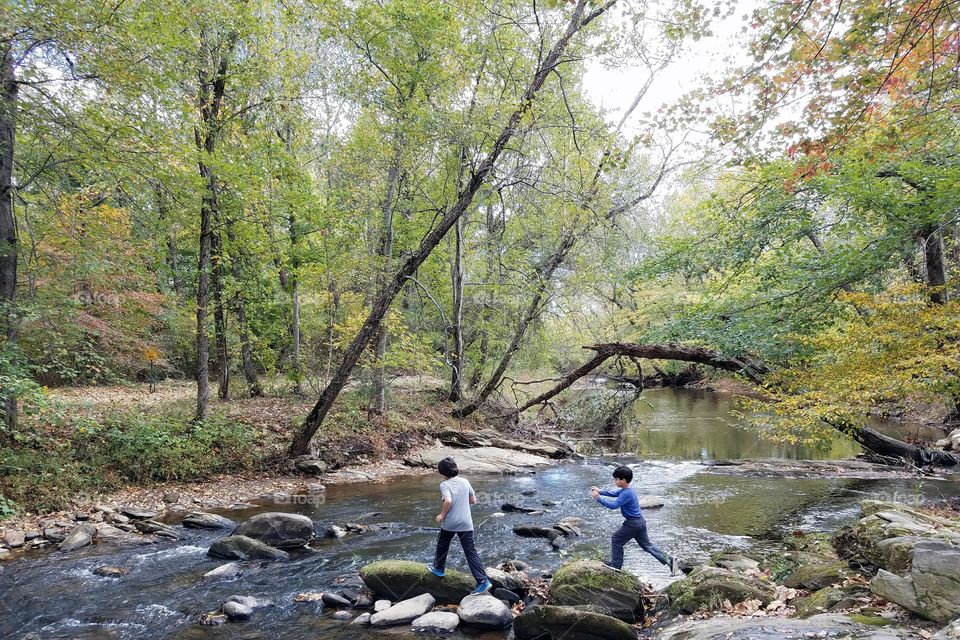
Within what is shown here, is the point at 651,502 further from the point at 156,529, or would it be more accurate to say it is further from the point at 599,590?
the point at 156,529

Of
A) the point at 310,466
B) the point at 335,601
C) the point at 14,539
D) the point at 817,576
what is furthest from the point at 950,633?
the point at 310,466

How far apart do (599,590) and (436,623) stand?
183cm

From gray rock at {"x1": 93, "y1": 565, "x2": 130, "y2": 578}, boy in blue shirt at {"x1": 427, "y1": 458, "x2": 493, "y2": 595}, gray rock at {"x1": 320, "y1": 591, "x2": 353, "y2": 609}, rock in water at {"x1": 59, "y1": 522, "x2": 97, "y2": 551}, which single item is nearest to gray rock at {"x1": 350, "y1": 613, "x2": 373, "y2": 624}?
gray rock at {"x1": 320, "y1": 591, "x2": 353, "y2": 609}

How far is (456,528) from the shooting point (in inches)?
245

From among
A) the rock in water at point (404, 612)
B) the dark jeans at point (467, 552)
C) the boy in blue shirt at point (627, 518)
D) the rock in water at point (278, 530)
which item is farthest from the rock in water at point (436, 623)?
the rock in water at point (278, 530)

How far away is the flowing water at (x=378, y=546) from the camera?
566cm

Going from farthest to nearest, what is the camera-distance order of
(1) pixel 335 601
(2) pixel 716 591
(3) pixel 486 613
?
(1) pixel 335 601 → (3) pixel 486 613 → (2) pixel 716 591

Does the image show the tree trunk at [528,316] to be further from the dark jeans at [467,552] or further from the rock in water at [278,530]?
the dark jeans at [467,552]

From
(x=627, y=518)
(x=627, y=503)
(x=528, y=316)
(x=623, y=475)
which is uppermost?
(x=528, y=316)

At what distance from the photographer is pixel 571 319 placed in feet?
60.8

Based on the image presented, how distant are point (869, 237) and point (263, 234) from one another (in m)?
16.4

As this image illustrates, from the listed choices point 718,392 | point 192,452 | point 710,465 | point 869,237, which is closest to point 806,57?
point 869,237

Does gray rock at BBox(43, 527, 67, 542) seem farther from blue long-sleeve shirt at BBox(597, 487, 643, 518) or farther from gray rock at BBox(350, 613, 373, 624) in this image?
blue long-sleeve shirt at BBox(597, 487, 643, 518)

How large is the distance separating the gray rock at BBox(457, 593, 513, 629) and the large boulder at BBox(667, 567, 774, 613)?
184 centimetres
